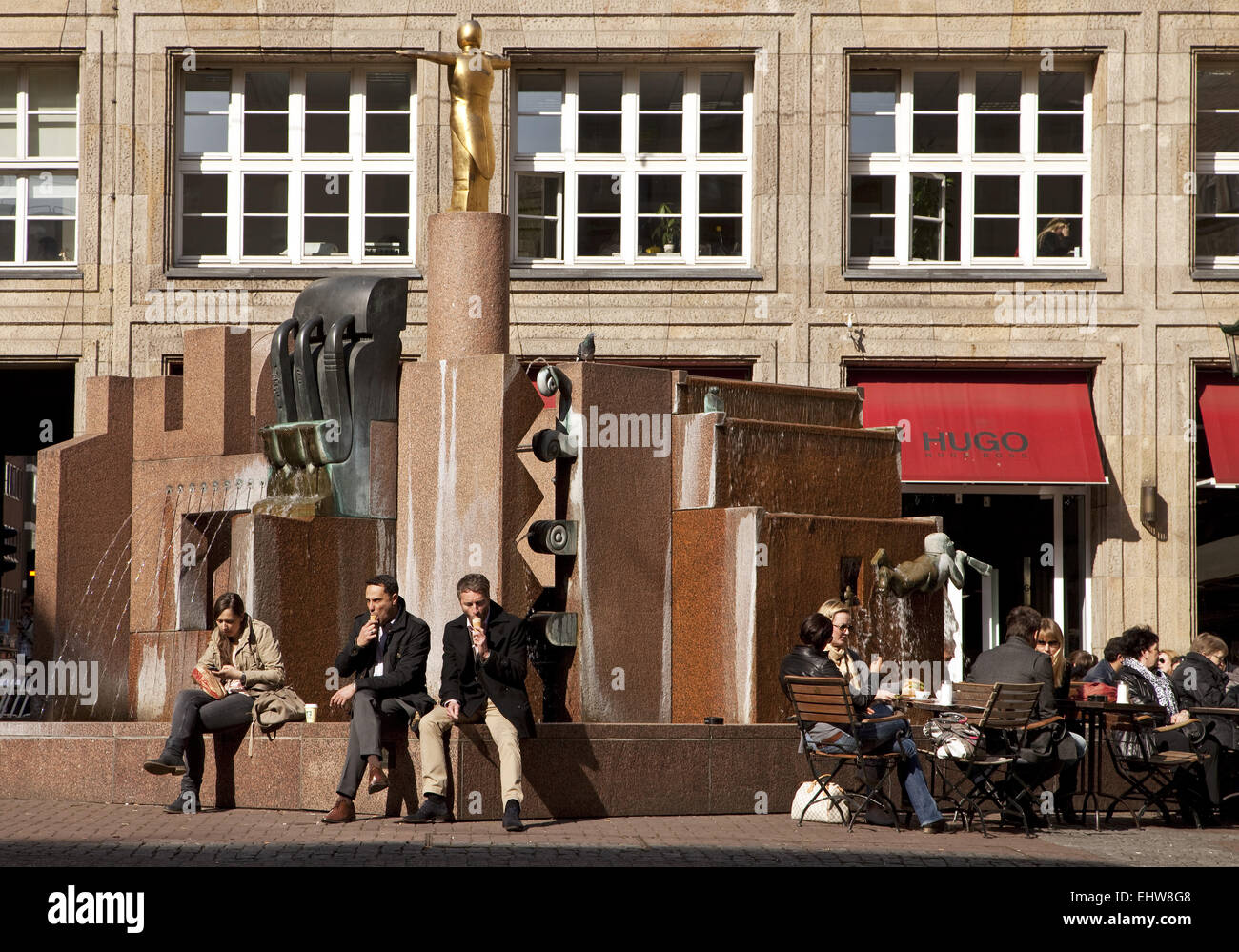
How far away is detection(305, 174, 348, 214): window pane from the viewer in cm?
2436

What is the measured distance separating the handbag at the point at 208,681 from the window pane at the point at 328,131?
1378cm

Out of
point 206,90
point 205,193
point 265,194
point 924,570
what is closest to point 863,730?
point 924,570

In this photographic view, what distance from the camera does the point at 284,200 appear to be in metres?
24.4

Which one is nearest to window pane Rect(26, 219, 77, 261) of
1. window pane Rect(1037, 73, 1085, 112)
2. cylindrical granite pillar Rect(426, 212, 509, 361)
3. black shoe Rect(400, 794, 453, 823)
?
cylindrical granite pillar Rect(426, 212, 509, 361)

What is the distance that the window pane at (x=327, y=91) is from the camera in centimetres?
2436

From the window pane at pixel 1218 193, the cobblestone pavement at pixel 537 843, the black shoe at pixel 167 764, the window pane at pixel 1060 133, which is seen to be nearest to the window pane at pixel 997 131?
the window pane at pixel 1060 133

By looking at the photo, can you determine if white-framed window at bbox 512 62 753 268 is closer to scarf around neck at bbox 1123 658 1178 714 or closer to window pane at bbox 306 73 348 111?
window pane at bbox 306 73 348 111

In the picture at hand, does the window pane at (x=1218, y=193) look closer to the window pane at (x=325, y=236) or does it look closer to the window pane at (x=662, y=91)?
the window pane at (x=662, y=91)

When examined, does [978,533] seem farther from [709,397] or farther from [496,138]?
[709,397]

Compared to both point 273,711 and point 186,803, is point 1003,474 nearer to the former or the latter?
point 273,711

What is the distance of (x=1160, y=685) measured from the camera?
1331 cm

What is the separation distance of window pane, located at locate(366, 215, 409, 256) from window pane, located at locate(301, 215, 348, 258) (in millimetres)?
324

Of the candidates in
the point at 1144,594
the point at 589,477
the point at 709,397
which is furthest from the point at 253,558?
the point at 1144,594

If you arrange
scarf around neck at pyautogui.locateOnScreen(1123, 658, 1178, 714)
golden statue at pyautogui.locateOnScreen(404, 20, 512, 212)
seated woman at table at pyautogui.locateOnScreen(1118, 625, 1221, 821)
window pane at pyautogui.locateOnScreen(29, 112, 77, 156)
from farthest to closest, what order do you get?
1. window pane at pyautogui.locateOnScreen(29, 112, 77, 156)
2. golden statue at pyautogui.locateOnScreen(404, 20, 512, 212)
3. scarf around neck at pyautogui.locateOnScreen(1123, 658, 1178, 714)
4. seated woman at table at pyautogui.locateOnScreen(1118, 625, 1221, 821)
